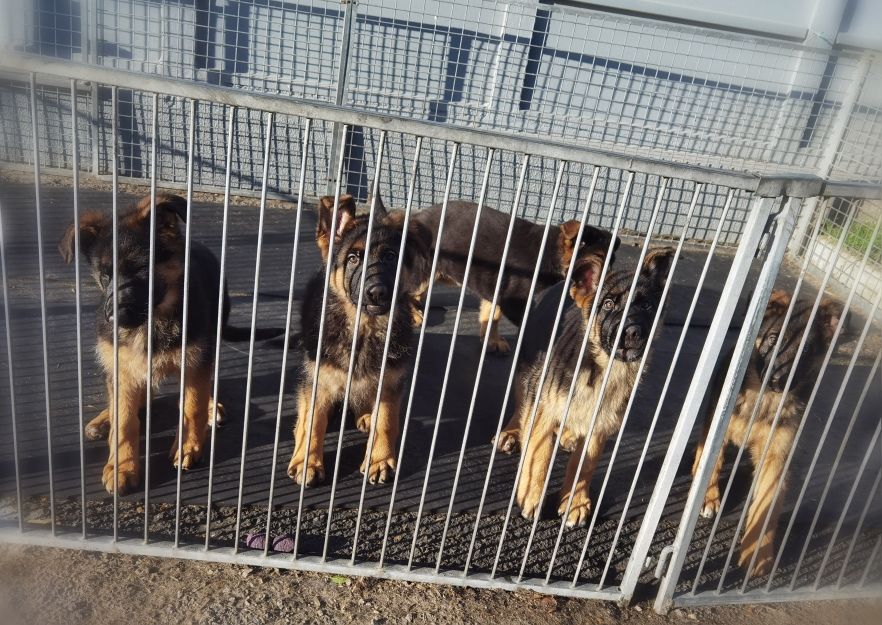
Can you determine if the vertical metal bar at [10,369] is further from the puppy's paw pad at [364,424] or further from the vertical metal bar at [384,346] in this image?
the puppy's paw pad at [364,424]

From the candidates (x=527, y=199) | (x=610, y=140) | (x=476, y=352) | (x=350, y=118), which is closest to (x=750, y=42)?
(x=610, y=140)

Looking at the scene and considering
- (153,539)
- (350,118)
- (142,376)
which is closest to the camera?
(350,118)

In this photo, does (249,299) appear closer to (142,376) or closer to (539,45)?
→ (142,376)

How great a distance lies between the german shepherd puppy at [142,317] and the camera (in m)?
4.14

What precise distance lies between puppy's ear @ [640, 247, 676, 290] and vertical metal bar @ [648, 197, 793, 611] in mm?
381

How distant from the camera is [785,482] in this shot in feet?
14.6

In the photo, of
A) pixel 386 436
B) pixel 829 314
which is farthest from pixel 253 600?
pixel 829 314

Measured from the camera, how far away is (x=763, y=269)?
345 centimetres

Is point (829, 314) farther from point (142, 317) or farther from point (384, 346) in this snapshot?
point (142, 317)

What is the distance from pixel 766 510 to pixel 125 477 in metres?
3.98

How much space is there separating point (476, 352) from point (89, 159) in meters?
6.51

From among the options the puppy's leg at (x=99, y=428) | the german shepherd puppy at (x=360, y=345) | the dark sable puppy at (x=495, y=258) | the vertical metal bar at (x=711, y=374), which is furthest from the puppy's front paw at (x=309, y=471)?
the dark sable puppy at (x=495, y=258)

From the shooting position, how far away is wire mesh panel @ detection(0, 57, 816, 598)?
3.49 metres

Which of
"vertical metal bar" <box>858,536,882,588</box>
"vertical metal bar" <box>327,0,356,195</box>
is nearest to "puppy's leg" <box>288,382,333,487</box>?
"vertical metal bar" <box>858,536,882,588</box>
